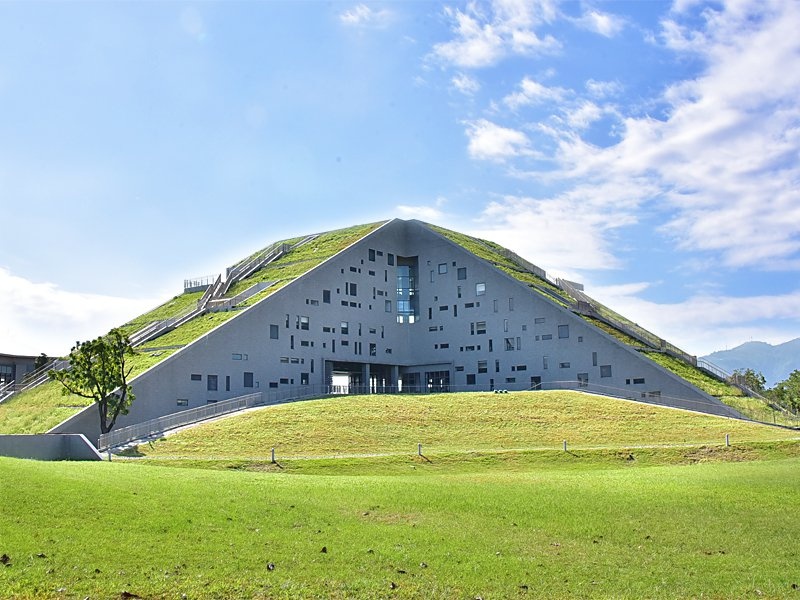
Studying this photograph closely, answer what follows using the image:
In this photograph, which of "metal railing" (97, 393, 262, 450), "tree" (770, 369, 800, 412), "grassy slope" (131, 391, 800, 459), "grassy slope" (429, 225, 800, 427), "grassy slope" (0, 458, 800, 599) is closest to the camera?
"grassy slope" (0, 458, 800, 599)

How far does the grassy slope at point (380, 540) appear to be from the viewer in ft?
35.5

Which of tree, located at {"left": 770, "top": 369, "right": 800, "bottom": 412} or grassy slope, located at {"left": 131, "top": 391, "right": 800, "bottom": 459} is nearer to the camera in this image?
grassy slope, located at {"left": 131, "top": 391, "right": 800, "bottom": 459}

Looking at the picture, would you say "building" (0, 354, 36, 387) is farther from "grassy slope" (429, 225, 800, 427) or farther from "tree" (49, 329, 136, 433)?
"grassy slope" (429, 225, 800, 427)

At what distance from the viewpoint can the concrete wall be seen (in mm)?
29922

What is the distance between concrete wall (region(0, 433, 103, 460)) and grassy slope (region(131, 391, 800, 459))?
4.98 meters

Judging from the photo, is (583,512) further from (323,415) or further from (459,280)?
(459,280)

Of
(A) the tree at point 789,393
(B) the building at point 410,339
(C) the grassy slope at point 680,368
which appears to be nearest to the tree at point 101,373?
(B) the building at point 410,339

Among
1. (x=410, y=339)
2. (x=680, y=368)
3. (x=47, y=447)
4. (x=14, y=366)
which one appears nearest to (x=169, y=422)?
(x=47, y=447)

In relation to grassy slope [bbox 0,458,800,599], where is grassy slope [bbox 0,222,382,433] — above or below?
above

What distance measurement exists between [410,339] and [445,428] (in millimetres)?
36276

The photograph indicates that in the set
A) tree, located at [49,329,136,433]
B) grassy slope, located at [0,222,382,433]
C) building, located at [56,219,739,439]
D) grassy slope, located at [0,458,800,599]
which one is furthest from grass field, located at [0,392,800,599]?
building, located at [56,219,739,439]

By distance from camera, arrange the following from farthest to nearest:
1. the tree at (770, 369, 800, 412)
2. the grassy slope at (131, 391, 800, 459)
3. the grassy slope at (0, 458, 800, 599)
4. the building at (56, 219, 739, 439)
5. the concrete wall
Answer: the tree at (770, 369, 800, 412), the building at (56, 219, 739, 439), the grassy slope at (131, 391, 800, 459), the concrete wall, the grassy slope at (0, 458, 800, 599)

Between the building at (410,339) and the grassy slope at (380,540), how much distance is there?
37.8 m

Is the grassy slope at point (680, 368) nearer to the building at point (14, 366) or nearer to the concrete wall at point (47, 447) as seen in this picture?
the concrete wall at point (47, 447)
